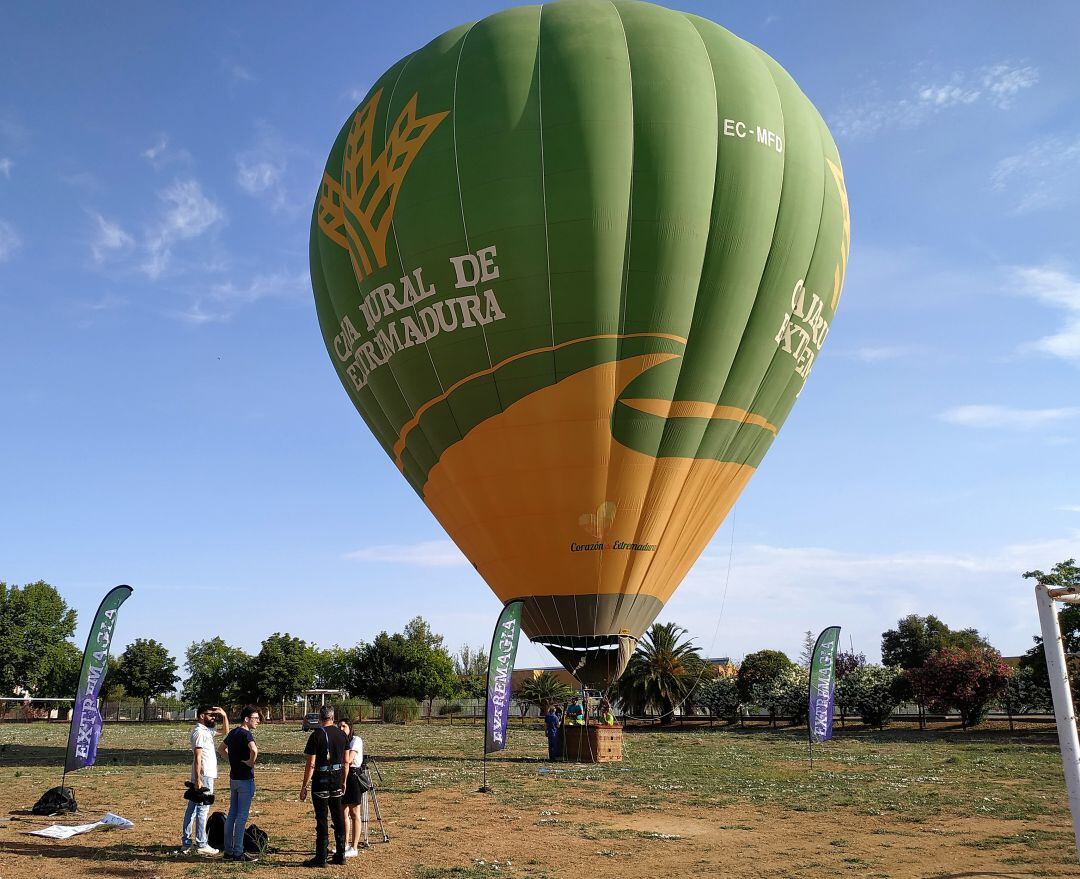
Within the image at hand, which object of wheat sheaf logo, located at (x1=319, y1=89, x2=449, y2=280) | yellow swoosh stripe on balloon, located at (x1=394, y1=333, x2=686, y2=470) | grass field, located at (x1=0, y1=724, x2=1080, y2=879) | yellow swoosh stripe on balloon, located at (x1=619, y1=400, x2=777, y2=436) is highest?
wheat sheaf logo, located at (x1=319, y1=89, x2=449, y2=280)

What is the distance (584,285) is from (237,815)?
43.4 ft

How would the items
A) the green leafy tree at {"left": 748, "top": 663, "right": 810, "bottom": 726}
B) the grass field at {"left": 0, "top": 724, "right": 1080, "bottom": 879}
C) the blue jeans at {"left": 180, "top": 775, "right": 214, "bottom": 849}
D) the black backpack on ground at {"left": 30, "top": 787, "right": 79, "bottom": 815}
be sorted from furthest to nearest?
the green leafy tree at {"left": 748, "top": 663, "right": 810, "bottom": 726}
the black backpack on ground at {"left": 30, "top": 787, "right": 79, "bottom": 815}
the blue jeans at {"left": 180, "top": 775, "right": 214, "bottom": 849}
the grass field at {"left": 0, "top": 724, "right": 1080, "bottom": 879}

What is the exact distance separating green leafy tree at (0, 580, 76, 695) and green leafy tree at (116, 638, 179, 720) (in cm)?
958

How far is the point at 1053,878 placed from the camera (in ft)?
30.4

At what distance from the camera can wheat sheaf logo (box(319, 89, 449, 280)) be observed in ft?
68.6

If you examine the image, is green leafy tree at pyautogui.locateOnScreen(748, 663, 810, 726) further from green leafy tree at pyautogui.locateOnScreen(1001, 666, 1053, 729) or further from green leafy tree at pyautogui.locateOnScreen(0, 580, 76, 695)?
green leafy tree at pyautogui.locateOnScreen(0, 580, 76, 695)

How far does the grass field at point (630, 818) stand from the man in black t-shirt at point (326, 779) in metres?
0.39

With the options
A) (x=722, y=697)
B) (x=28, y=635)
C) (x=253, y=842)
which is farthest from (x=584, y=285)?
(x=28, y=635)

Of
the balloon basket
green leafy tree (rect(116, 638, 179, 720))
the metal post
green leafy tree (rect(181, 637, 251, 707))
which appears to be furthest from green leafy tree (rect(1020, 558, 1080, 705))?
green leafy tree (rect(116, 638, 179, 720))

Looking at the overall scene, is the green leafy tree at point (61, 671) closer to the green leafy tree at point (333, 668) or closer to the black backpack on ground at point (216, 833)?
the green leafy tree at point (333, 668)

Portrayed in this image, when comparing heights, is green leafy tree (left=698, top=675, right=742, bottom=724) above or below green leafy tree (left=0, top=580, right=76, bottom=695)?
below

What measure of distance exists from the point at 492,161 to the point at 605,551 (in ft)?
32.0

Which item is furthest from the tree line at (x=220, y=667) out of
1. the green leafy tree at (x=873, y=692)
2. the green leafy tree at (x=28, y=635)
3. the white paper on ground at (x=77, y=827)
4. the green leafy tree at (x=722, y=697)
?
the white paper on ground at (x=77, y=827)

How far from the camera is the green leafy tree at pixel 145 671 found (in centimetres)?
8000
